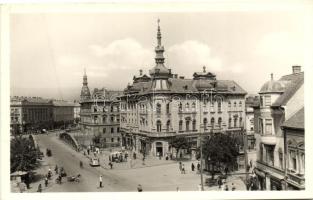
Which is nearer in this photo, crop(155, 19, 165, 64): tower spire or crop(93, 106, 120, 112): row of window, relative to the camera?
crop(155, 19, 165, 64): tower spire

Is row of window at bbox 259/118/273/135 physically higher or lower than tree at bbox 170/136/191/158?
higher

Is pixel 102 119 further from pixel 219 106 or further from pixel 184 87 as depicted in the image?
pixel 219 106

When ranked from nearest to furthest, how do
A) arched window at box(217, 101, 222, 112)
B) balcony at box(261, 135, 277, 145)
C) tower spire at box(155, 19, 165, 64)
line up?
tower spire at box(155, 19, 165, 64) → balcony at box(261, 135, 277, 145) → arched window at box(217, 101, 222, 112)

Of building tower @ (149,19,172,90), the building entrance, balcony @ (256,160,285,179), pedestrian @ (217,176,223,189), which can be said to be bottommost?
pedestrian @ (217,176,223,189)

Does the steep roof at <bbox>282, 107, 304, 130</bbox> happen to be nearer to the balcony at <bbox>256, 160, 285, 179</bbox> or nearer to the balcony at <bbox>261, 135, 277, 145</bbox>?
the balcony at <bbox>261, 135, 277, 145</bbox>

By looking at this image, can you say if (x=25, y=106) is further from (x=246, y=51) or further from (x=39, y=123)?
(x=246, y=51)

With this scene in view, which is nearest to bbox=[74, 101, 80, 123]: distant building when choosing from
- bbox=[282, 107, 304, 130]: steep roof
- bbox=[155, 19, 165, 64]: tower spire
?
bbox=[155, 19, 165, 64]: tower spire

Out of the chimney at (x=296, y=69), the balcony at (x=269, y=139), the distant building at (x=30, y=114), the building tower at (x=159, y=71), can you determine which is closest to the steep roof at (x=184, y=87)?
the building tower at (x=159, y=71)

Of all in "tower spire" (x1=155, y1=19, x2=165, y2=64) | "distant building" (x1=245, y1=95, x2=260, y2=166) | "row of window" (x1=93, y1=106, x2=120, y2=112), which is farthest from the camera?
"row of window" (x1=93, y1=106, x2=120, y2=112)
